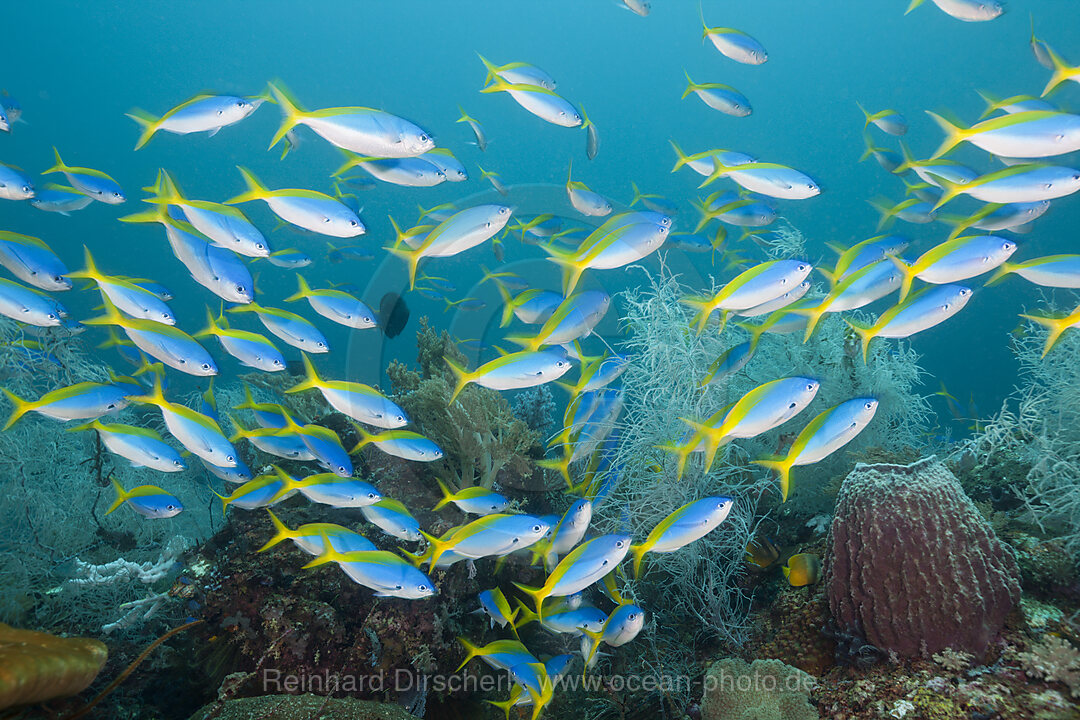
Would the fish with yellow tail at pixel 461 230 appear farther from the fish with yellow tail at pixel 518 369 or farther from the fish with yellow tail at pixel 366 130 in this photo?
the fish with yellow tail at pixel 518 369

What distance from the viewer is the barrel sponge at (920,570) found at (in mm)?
2742

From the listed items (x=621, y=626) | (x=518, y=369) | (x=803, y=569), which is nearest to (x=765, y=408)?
(x=518, y=369)

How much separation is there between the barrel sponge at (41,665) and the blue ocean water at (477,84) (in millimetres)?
39923

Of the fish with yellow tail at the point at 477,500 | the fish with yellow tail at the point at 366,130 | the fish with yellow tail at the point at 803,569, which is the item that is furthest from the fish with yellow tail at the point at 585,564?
the fish with yellow tail at the point at 366,130

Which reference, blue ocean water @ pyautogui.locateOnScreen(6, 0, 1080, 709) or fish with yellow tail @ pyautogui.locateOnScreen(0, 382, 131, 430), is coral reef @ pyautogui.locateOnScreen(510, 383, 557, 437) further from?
blue ocean water @ pyautogui.locateOnScreen(6, 0, 1080, 709)

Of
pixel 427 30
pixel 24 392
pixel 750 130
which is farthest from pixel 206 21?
pixel 24 392

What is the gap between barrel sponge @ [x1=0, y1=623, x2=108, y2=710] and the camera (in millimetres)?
1747

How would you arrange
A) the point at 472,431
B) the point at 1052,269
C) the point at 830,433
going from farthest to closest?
the point at 472,431
the point at 1052,269
the point at 830,433

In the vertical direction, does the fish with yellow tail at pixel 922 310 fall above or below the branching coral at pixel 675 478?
above

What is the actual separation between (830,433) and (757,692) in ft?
5.85

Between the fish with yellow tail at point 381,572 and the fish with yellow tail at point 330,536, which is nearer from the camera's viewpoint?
the fish with yellow tail at point 381,572

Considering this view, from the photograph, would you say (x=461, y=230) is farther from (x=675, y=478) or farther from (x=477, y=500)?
(x=675, y=478)

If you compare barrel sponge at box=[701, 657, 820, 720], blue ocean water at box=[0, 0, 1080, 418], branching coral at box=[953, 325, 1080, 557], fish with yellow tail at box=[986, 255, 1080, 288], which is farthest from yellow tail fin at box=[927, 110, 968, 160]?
blue ocean water at box=[0, 0, 1080, 418]

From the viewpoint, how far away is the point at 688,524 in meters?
2.69
